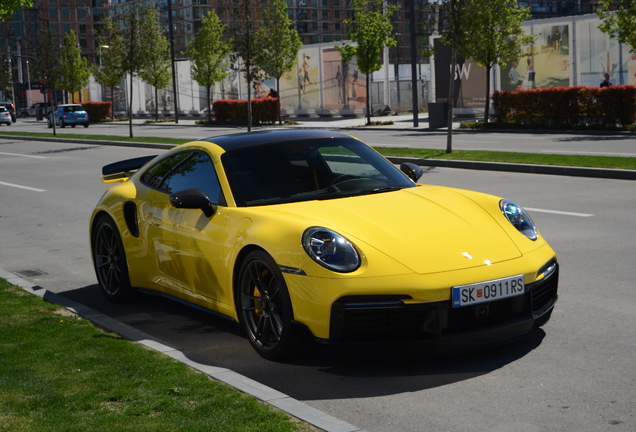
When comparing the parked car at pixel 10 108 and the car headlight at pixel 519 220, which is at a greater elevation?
the parked car at pixel 10 108

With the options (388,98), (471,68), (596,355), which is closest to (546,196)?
(596,355)

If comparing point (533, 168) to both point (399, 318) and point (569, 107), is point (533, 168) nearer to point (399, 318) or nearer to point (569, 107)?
point (399, 318)

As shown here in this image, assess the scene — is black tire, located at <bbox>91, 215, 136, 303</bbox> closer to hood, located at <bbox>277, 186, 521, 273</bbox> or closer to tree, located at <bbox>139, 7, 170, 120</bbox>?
hood, located at <bbox>277, 186, 521, 273</bbox>

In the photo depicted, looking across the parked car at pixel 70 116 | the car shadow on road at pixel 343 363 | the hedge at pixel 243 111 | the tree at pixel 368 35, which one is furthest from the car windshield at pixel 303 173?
the parked car at pixel 70 116

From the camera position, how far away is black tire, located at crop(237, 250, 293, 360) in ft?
15.7

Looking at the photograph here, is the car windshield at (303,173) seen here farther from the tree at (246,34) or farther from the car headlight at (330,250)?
the tree at (246,34)

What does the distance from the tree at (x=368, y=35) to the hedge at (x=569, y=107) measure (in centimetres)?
863

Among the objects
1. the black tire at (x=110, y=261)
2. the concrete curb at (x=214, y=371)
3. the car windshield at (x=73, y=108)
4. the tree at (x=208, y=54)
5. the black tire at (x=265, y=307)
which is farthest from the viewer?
the car windshield at (x=73, y=108)

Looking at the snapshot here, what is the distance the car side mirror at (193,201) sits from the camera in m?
5.43

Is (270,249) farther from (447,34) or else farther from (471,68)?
(471,68)

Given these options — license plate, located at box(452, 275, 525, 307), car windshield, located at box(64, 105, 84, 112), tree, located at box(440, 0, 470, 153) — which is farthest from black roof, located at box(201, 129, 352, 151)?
car windshield, located at box(64, 105, 84, 112)

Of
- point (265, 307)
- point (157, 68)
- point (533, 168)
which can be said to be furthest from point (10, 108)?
point (265, 307)

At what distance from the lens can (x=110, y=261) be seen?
6.91 meters

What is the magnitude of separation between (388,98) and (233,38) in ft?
51.4
